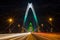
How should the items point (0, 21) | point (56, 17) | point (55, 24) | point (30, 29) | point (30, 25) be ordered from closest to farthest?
point (0, 21) → point (55, 24) → point (56, 17) → point (30, 29) → point (30, 25)

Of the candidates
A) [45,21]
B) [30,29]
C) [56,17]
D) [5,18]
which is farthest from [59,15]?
[30,29]

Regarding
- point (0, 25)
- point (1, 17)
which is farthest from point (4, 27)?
point (1, 17)

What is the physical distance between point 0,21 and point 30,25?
8904cm

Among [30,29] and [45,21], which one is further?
→ [30,29]

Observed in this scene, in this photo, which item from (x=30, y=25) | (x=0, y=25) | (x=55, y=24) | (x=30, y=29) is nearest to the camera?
(x=0, y=25)

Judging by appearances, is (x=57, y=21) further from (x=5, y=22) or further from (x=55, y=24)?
(x=5, y=22)

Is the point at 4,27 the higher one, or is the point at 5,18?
the point at 5,18

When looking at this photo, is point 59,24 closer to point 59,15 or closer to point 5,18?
point 59,15

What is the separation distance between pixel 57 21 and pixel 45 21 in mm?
24740

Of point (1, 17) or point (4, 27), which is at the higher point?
point (1, 17)

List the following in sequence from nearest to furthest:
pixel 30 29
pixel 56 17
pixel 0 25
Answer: pixel 0 25
pixel 56 17
pixel 30 29

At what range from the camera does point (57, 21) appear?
348ft

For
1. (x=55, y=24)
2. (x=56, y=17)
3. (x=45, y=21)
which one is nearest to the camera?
(x=55, y=24)

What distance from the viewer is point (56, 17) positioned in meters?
110
